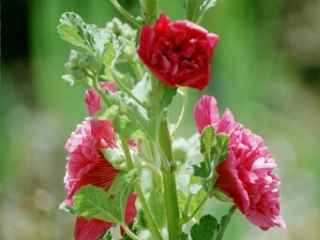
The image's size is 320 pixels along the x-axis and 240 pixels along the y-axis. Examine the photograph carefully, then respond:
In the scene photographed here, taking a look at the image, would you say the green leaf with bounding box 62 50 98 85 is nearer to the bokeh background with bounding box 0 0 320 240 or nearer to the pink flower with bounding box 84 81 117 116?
the pink flower with bounding box 84 81 117 116

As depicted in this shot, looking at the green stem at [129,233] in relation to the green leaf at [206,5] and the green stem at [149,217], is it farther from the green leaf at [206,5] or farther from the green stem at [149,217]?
the green leaf at [206,5]

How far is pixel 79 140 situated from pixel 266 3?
2139mm

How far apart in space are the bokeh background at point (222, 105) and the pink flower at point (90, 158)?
35.3 inches

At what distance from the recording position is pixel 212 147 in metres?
0.86

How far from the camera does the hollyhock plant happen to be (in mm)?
827

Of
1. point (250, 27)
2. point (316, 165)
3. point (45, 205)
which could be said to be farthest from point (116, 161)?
point (250, 27)

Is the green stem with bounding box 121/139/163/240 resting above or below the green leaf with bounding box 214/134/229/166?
below

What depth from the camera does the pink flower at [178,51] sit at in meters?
0.82

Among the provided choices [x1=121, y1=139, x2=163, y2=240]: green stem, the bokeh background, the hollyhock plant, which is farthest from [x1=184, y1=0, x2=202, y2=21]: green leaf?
the bokeh background

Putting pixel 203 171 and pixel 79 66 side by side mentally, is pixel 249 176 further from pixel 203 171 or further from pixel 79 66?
pixel 79 66

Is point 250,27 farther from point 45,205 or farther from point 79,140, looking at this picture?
point 79,140

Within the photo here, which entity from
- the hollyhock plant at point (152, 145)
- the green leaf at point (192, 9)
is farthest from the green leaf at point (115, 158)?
the green leaf at point (192, 9)

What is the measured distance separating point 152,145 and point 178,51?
84mm

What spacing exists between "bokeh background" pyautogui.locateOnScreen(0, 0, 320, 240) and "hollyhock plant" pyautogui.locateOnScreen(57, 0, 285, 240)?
0.89m
